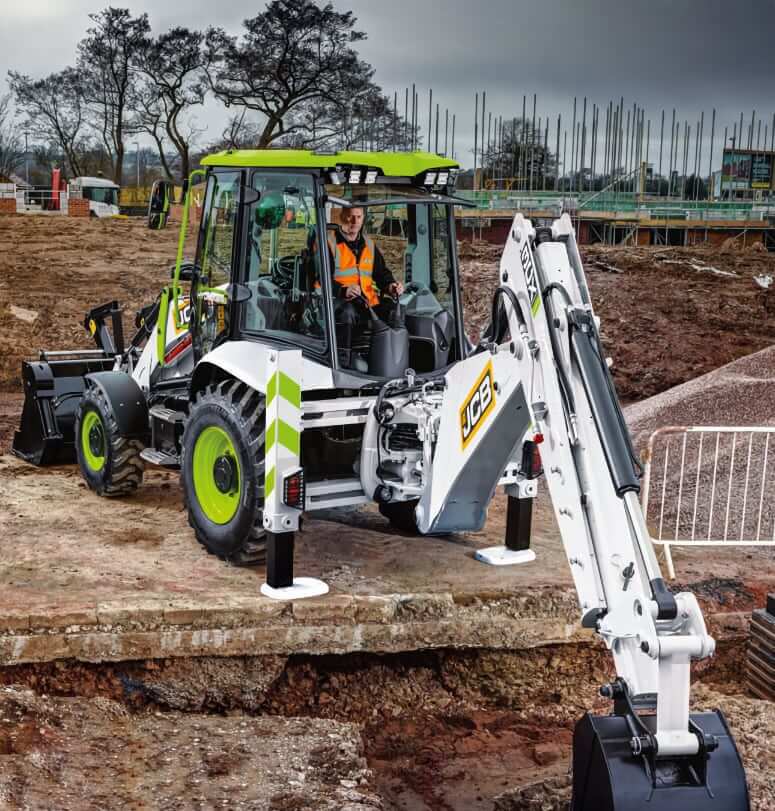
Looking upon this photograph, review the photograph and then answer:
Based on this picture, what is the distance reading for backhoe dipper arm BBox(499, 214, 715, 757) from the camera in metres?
3.78

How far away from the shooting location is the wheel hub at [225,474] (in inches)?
274

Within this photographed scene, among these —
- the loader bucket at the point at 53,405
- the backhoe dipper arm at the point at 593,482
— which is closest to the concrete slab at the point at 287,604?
the loader bucket at the point at 53,405

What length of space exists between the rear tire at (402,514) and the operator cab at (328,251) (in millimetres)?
1331

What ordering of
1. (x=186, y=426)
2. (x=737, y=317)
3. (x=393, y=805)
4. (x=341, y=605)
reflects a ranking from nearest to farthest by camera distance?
(x=393, y=805) → (x=341, y=605) → (x=186, y=426) → (x=737, y=317)

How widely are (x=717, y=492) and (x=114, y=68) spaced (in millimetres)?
31688

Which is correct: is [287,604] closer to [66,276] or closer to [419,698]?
[419,698]

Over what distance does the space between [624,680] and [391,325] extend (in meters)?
3.41

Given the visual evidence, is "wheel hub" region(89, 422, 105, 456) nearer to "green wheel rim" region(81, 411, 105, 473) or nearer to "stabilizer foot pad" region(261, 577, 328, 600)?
"green wheel rim" region(81, 411, 105, 473)

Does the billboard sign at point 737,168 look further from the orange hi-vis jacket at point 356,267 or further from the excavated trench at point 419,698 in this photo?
the excavated trench at point 419,698

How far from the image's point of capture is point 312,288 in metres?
6.75

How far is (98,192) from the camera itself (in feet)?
109

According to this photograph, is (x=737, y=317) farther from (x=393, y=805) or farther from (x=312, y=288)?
(x=393, y=805)

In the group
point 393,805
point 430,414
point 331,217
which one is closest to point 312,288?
point 331,217

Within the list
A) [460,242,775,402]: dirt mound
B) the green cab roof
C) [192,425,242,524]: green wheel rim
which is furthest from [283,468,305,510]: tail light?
[460,242,775,402]: dirt mound
